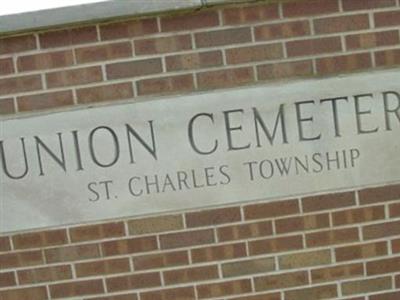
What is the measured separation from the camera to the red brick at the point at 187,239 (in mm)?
2596

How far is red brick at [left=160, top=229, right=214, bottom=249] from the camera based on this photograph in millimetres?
2596

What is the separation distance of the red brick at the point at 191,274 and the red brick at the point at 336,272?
45 centimetres

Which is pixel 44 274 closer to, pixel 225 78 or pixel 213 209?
pixel 213 209

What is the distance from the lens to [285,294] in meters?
2.65

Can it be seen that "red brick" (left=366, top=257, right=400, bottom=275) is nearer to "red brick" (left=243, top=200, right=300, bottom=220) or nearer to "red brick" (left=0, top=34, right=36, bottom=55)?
"red brick" (left=243, top=200, right=300, bottom=220)

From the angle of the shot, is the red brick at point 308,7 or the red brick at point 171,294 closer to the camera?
the red brick at point 308,7

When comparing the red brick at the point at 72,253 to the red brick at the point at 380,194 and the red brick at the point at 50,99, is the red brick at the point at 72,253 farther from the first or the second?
the red brick at the point at 380,194

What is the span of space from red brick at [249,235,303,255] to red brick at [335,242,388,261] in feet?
0.62

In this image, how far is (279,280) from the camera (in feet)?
8.66

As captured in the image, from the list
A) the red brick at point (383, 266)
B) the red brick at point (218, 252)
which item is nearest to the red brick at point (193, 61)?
the red brick at point (218, 252)

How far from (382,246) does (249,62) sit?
102 cm

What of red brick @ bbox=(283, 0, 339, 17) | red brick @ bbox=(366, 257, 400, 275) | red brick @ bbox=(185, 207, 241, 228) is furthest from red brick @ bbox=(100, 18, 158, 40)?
red brick @ bbox=(366, 257, 400, 275)

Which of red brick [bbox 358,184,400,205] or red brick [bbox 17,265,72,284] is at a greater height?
red brick [bbox 358,184,400,205]

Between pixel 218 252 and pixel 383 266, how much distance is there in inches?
29.6
